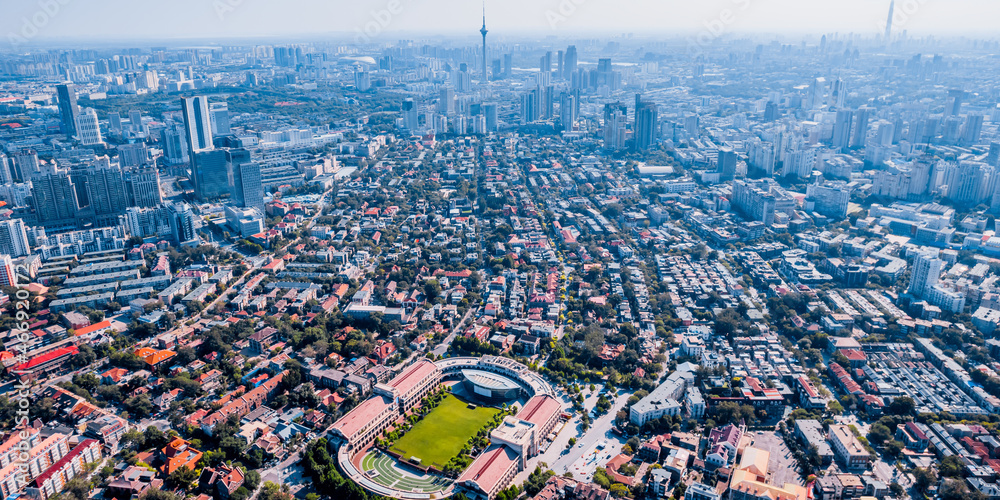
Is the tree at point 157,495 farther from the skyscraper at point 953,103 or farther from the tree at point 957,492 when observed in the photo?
the skyscraper at point 953,103

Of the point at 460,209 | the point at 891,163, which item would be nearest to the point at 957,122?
the point at 891,163

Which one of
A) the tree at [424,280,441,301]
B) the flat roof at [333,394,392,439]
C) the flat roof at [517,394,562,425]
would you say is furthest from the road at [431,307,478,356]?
the flat roof at [517,394,562,425]

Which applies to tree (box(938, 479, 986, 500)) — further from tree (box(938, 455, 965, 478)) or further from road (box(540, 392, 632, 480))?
road (box(540, 392, 632, 480))

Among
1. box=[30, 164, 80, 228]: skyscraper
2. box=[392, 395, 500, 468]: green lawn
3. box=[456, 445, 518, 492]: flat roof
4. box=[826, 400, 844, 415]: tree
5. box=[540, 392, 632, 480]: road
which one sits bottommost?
box=[392, 395, 500, 468]: green lawn

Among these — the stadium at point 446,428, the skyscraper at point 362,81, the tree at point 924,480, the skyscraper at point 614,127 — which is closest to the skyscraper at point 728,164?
the skyscraper at point 614,127

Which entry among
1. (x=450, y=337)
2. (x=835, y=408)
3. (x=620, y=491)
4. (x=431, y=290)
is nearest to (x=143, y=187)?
(x=431, y=290)

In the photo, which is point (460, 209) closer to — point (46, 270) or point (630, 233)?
point (630, 233)

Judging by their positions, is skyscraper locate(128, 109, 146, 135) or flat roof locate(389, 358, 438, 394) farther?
skyscraper locate(128, 109, 146, 135)
